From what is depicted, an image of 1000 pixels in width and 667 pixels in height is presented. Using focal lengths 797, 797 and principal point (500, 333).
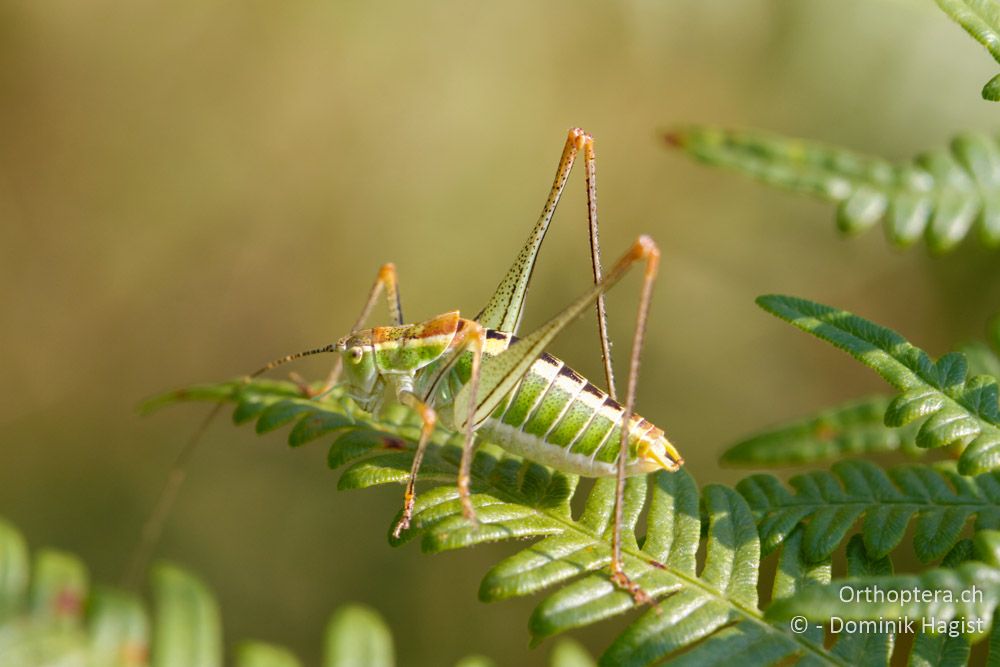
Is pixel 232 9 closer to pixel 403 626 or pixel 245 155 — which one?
pixel 245 155

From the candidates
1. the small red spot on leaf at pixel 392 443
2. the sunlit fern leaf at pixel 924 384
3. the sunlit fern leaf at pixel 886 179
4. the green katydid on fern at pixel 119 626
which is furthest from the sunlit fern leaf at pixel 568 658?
the small red spot on leaf at pixel 392 443

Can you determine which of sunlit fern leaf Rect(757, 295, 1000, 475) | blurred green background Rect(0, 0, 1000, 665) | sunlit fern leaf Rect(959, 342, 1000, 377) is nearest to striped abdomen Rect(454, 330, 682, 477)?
sunlit fern leaf Rect(757, 295, 1000, 475)

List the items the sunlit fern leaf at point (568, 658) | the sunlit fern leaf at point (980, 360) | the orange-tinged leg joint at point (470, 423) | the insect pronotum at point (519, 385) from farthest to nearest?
the sunlit fern leaf at point (980, 360)
the insect pronotum at point (519, 385)
the orange-tinged leg joint at point (470, 423)
the sunlit fern leaf at point (568, 658)

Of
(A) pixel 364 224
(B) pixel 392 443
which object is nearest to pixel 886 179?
(B) pixel 392 443

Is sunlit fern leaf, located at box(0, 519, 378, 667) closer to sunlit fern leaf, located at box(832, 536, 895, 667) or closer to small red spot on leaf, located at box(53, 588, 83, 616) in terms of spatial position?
small red spot on leaf, located at box(53, 588, 83, 616)

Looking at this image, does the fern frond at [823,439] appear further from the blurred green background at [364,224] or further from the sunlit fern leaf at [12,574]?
the blurred green background at [364,224]
